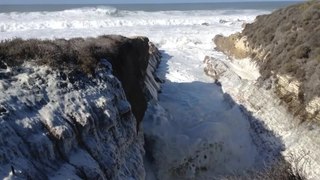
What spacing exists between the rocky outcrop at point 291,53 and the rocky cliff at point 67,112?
6.27 meters

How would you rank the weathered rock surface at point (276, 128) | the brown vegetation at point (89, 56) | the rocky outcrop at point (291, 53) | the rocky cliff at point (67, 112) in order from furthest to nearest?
the rocky outcrop at point (291, 53)
the weathered rock surface at point (276, 128)
the brown vegetation at point (89, 56)
the rocky cliff at point (67, 112)

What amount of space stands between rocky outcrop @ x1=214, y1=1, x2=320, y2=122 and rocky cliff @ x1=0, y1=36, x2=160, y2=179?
627cm

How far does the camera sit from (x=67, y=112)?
11.9 meters

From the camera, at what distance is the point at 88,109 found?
1247cm

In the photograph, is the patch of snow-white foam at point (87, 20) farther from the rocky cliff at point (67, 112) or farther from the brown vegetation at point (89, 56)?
the rocky cliff at point (67, 112)

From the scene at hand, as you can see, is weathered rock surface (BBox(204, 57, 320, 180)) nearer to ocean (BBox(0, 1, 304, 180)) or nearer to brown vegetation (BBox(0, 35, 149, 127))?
ocean (BBox(0, 1, 304, 180))

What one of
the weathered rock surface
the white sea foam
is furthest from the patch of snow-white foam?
the weathered rock surface

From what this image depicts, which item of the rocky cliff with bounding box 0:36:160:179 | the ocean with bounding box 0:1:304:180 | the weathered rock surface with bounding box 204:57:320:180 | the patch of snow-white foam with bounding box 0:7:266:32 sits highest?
the rocky cliff with bounding box 0:36:160:179

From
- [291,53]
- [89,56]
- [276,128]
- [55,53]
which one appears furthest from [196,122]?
[55,53]

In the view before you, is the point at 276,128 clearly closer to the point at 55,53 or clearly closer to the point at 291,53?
the point at 291,53

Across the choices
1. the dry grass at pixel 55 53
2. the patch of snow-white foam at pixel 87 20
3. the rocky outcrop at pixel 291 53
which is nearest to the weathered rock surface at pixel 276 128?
the rocky outcrop at pixel 291 53

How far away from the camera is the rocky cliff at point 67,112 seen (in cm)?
1052

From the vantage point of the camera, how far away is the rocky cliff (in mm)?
10523

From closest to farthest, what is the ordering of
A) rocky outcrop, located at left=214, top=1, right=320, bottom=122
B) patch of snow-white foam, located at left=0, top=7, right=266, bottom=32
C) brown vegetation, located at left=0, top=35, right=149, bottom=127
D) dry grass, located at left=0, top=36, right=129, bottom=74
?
dry grass, located at left=0, top=36, right=129, bottom=74
brown vegetation, located at left=0, top=35, right=149, bottom=127
rocky outcrop, located at left=214, top=1, right=320, bottom=122
patch of snow-white foam, located at left=0, top=7, right=266, bottom=32
